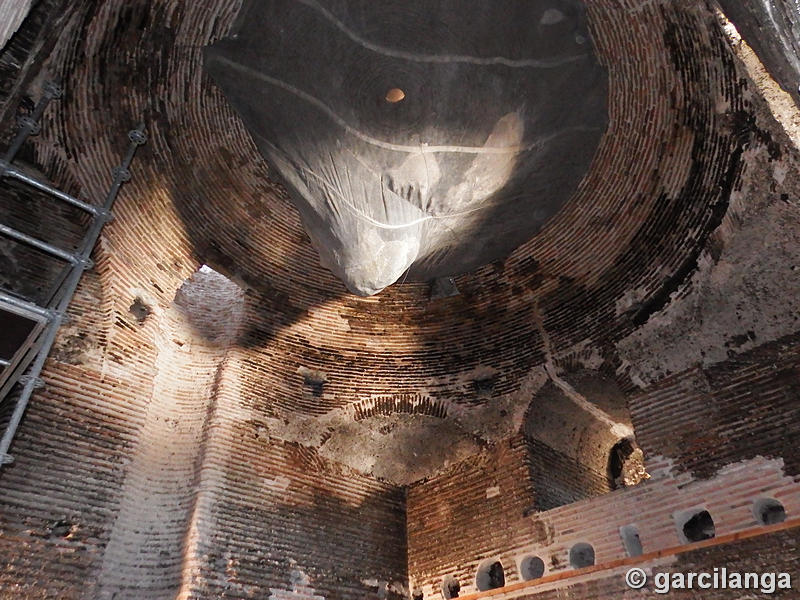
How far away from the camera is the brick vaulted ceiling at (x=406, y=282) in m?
5.19

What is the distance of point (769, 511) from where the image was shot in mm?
4648

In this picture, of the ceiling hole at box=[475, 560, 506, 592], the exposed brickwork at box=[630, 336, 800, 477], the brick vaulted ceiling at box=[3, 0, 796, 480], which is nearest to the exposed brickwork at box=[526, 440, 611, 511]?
the brick vaulted ceiling at box=[3, 0, 796, 480]

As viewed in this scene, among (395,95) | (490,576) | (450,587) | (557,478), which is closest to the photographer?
(395,95)

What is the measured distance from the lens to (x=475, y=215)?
18.8ft

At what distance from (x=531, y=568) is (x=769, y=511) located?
200 cm

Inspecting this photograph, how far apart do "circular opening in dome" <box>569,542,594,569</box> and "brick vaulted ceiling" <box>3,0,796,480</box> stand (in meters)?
1.34

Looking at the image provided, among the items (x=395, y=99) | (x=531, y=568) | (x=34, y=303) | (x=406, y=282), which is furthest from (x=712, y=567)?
(x=34, y=303)

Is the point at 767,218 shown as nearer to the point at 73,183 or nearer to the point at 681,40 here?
the point at 681,40

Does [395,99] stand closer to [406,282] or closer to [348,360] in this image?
[406,282]

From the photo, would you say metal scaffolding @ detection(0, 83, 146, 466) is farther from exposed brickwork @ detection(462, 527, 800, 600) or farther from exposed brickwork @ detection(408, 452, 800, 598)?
exposed brickwork @ detection(462, 527, 800, 600)

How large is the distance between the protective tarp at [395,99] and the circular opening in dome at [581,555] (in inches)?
109

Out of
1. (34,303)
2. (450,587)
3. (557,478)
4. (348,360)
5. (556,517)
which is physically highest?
(348,360)

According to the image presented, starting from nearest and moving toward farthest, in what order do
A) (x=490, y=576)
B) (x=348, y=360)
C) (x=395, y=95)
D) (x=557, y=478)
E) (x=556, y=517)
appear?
(x=395, y=95)
(x=556, y=517)
(x=490, y=576)
(x=557, y=478)
(x=348, y=360)

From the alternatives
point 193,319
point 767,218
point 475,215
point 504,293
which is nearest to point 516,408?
point 504,293
